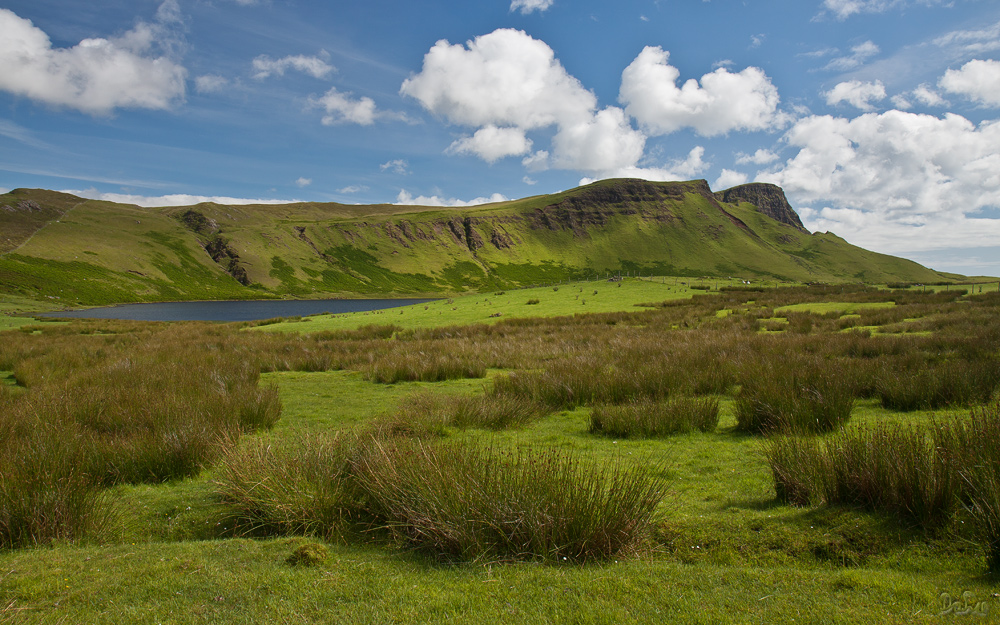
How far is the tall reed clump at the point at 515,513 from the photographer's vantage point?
3.93 meters

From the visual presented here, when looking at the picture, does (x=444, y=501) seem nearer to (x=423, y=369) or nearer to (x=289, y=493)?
(x=289, y=493)

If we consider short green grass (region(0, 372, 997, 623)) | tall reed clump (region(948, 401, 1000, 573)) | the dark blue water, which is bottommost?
the dark blue water

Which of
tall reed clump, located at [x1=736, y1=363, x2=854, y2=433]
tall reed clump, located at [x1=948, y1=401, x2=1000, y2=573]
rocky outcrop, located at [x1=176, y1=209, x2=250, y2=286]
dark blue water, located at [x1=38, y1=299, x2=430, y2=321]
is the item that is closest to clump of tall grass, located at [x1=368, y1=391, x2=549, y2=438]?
tall reed clump, located at [x1=736, y1=363, x2=854, y2=433]

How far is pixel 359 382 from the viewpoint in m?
14.5

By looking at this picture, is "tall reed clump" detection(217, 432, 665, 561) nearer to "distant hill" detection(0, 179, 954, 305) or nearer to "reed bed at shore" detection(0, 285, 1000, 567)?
"reed bed at shore" detection(0, 285, 1000, 567)

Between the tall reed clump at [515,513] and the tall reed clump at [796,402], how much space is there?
3.91 metres

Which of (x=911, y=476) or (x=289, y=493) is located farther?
(x=289, y=493)

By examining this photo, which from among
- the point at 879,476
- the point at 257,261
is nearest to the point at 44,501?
the point at 879,476

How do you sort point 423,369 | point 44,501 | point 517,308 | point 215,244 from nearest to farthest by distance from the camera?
point 44,501 → point 423,369 → point 517,308 → point 215,244

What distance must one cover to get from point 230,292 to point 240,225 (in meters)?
65.8

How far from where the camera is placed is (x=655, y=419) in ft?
26.8

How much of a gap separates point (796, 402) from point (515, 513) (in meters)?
5.75

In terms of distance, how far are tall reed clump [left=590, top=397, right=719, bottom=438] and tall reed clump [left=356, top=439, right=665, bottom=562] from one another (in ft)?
12.1

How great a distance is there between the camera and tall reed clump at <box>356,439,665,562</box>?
12.9ft
